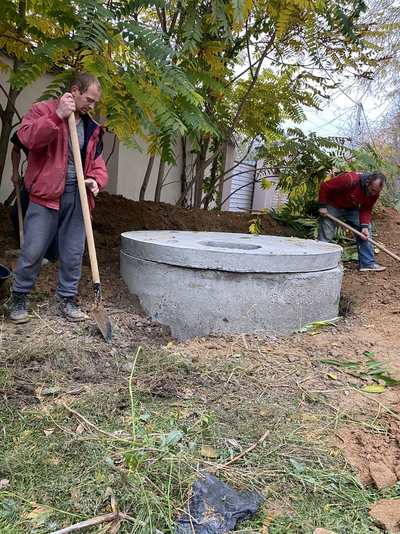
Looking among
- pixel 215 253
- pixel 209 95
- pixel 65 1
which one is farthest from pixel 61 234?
pixel 209 95

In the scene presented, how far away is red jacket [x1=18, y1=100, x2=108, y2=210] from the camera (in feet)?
10.4

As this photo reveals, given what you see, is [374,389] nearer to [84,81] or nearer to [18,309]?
[18,309]

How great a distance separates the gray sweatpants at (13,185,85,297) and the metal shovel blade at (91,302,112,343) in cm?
35

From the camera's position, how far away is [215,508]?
6.22 ft

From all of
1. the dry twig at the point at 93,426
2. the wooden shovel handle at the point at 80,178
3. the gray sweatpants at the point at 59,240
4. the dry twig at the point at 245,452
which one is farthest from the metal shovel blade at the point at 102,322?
the dry twig at the point at 245,452

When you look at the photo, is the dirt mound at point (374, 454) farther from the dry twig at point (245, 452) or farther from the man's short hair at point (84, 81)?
the man's short hair at point (84, 81)

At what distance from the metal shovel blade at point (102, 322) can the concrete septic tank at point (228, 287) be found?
769 millimetres

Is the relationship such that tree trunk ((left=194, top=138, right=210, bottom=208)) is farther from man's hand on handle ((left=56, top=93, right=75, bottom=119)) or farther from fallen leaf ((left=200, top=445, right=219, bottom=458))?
fallen leaf ((left=200, top=445, right=219, bottom=458))

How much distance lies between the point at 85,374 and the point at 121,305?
1.34 metres

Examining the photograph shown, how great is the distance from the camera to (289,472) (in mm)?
2174

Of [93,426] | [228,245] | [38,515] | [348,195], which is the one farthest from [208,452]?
[348,195]

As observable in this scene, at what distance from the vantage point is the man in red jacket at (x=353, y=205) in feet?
19.9

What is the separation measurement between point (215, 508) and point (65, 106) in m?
2.51

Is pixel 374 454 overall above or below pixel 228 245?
below
